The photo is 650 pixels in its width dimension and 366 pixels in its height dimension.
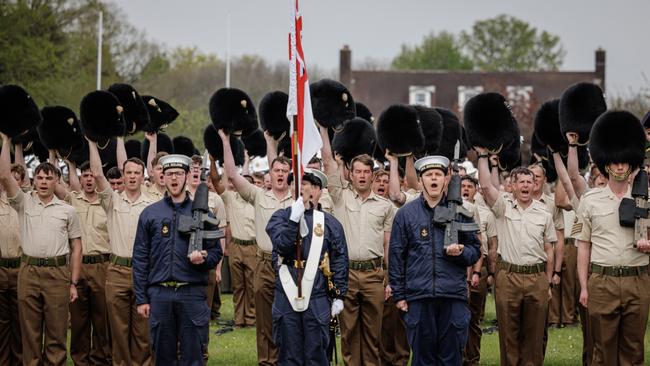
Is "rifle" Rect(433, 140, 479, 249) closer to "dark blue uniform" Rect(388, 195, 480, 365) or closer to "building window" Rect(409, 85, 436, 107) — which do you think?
"dark blue uniform" Rect(388, 195, 480, 365)

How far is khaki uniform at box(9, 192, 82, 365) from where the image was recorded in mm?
11773

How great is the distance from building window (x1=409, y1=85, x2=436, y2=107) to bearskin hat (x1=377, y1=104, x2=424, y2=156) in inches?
1963

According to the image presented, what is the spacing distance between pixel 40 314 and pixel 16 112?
7.28ft

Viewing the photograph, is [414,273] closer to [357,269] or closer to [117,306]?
[357,269]

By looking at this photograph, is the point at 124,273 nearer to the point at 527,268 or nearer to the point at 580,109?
the point at 527,268

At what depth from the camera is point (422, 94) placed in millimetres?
62781

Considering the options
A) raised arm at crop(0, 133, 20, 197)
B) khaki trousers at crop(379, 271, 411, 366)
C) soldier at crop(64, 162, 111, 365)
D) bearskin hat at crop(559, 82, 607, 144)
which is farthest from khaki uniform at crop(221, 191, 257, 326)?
bearskin hat at crop(559, 82, 607, 144)

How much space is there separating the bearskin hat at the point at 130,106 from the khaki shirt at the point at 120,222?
4.31 feet

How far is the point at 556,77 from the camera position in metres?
62.8

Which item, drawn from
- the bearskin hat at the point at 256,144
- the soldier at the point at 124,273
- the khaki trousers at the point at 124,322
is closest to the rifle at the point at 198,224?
the soldier at the point at 124,273

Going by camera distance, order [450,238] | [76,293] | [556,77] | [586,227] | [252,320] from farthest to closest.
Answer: [556,77], [252,320], [76,293], [586,227], [450,238]

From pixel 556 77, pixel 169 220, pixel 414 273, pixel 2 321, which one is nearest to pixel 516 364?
pixel 414 273

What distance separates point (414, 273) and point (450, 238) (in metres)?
0.49

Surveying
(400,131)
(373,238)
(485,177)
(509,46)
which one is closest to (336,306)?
(373,238)
